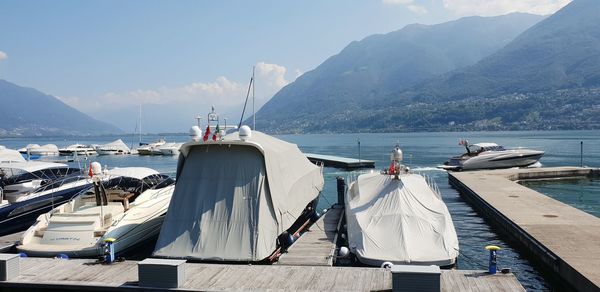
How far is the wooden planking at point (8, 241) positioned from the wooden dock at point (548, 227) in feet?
68.4

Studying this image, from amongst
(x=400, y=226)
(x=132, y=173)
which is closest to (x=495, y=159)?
(x=400, y=226)

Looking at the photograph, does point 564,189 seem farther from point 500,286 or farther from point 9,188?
point 9,188

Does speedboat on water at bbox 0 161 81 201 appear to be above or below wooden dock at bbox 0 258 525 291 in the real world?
above

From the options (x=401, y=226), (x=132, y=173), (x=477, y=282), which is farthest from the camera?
(x=132, y=173)

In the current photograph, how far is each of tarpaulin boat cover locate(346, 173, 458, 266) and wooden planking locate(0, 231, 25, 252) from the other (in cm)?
1379

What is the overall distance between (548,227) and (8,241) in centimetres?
2344

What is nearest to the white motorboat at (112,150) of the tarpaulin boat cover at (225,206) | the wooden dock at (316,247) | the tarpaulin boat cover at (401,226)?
the wooden dock at (316,247)

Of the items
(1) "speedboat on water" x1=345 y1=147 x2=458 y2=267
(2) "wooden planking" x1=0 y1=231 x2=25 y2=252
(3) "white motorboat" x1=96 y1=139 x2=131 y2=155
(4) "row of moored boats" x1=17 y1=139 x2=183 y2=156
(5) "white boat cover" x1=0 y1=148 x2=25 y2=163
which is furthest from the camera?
(3) "white motorboat" x1=96 y1=139 x2=131 y2=155

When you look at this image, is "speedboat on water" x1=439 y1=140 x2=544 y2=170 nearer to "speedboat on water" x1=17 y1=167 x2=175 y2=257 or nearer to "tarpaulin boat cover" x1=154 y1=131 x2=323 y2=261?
"speedboat on water" x1=17 y1=167 x2=175 y2=257

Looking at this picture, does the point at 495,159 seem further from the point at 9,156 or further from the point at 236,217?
the point at 9,156

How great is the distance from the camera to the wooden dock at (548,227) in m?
16.1

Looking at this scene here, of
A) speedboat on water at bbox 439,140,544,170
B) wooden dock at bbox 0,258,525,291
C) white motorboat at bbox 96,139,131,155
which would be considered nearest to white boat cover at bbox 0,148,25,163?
wooden dock at bbox 0,258,525,291

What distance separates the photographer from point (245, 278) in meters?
14.2

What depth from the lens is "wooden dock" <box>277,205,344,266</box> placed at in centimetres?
1669
